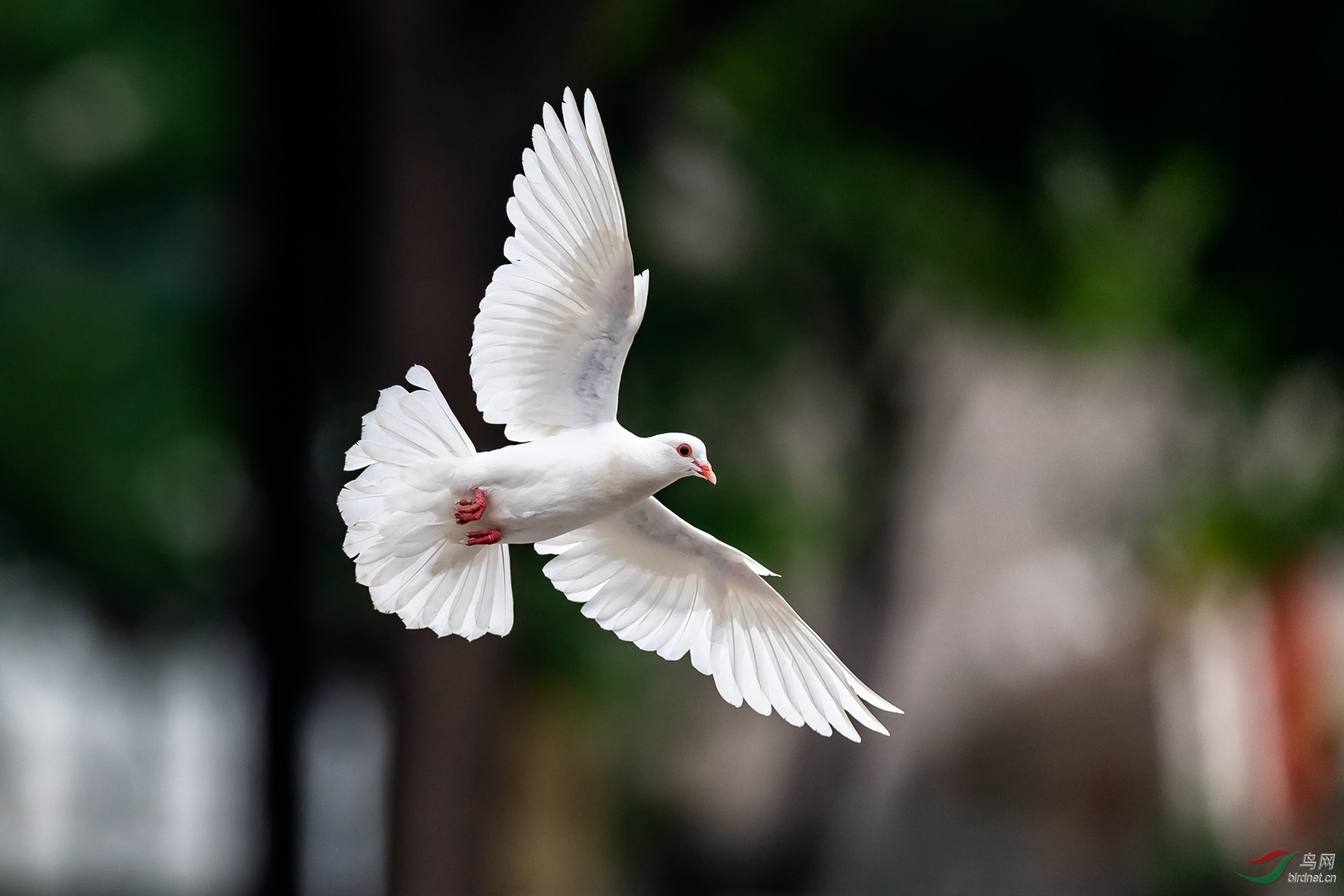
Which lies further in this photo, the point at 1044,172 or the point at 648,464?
the point at 1044,172

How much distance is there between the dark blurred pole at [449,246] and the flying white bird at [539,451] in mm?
2903

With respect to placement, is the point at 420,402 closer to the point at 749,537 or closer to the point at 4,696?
the point at 749,537

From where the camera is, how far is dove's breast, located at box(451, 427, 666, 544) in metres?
2.28

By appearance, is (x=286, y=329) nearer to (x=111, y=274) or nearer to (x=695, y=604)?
(x=111, y=274)

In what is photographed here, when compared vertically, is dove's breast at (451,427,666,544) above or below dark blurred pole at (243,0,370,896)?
below

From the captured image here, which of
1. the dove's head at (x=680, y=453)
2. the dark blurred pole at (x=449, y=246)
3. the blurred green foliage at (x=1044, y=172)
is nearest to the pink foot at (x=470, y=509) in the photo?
the dove's head at (x=680, y=453)

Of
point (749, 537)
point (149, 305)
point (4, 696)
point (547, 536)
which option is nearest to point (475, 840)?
point (749, 537)

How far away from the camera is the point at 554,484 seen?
2.29m

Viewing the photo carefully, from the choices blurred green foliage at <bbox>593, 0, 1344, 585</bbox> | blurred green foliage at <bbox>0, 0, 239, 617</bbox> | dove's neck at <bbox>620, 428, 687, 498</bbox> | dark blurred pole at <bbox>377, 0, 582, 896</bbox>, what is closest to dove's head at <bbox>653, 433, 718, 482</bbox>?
dove's neck at <bbox>620, 428, 687, 498</bbox>

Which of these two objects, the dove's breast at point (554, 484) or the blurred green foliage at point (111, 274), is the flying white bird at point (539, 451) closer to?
the dove's breast at point (554, 484)

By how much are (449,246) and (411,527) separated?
389cm

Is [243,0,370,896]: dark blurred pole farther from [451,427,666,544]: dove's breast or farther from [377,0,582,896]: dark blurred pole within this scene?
[451,427,666,544]: dove's breast

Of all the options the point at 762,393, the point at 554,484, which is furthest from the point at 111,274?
the point at 554,484

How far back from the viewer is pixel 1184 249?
911 cm
